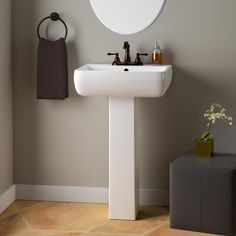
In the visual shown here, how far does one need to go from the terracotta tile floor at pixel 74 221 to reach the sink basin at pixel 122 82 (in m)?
0.88

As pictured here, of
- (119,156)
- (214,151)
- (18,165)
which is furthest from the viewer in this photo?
(18,165)

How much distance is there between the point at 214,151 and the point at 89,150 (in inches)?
36.2

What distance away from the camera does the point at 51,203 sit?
407 centimetres

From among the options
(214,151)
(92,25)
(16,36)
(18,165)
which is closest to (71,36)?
(92,25)

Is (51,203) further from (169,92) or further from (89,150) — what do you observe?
(169,92)

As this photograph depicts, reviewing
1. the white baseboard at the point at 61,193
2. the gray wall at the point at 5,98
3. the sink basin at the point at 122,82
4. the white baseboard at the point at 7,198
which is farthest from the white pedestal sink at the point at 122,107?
the white baseboard at the point at 7,198

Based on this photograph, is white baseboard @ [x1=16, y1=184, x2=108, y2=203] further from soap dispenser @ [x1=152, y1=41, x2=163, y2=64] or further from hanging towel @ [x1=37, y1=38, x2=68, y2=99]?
soap dispenser @ [x1=152, y1=41, x2=163, y2=64]

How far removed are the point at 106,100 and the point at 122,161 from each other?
55cm

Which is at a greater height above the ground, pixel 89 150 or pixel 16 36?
pixel 16 36

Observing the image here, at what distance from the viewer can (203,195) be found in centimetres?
344

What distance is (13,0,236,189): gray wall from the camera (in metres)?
3.83

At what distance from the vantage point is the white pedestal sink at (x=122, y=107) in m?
3.36

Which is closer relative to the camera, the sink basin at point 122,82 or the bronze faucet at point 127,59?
the sink basin at point 122,82

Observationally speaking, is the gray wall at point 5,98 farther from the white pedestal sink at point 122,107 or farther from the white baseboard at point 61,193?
the white pedestal sink at point 122,107
